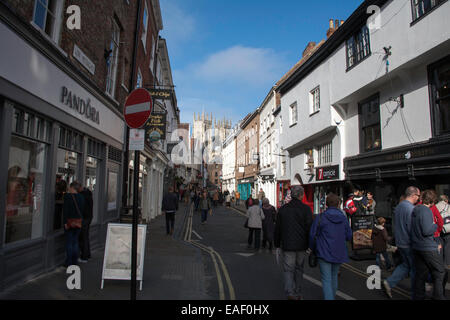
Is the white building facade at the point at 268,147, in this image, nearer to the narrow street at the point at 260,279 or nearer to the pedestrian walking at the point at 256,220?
the pedestrian walking at the point at 256,220

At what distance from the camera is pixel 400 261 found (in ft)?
18.3

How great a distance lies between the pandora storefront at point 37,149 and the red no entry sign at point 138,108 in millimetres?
2032

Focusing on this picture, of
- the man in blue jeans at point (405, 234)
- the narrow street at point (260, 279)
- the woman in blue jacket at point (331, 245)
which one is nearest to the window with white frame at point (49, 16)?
the narrow street at point (260, 279)

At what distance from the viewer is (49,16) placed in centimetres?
641

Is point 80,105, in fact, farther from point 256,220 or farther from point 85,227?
point 256,220

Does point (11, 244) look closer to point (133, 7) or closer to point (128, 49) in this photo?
point (128, 49)

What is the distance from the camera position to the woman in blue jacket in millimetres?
4336

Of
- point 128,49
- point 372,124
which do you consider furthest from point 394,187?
point 128,49

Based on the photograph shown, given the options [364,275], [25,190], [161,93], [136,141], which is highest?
[161,93]

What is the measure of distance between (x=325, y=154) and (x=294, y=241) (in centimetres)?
1331

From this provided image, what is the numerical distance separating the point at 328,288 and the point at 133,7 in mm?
13163

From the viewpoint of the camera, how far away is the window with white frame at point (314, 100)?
55.4 feet

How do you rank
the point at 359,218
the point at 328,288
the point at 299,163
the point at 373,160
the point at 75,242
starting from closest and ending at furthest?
the point at 328,288 → the point at 75,242 → the point at 359,218 → the point at 373,160 → the point at 299,163

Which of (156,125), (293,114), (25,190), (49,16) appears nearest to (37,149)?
(25,190)
